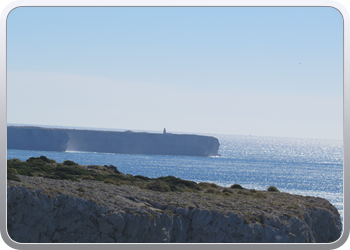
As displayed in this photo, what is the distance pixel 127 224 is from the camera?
19266 mm

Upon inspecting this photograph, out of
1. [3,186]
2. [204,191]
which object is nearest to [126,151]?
[204,191]

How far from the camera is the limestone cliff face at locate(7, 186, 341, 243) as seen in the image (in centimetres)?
1838

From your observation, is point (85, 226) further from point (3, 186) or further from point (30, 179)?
point (3, 186)

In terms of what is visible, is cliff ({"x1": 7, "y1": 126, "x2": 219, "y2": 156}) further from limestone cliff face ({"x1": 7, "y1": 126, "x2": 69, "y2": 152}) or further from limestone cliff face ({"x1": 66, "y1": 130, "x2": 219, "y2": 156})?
limestone cliff face ({"x1": 7, "y1": 126, "x2": 69, "y2": 152})

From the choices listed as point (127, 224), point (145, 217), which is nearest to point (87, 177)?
point (127, 224)

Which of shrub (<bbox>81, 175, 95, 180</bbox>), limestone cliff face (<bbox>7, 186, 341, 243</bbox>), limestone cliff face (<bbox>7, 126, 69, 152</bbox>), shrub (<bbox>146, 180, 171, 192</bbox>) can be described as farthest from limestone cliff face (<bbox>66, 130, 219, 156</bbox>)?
limestone cliff face (<bbox>7, 186, 341, 243</bbox>)

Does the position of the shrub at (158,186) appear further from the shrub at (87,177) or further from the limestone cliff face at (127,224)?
the limestone cliff face at (127,224)

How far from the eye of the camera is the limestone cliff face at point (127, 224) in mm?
18375

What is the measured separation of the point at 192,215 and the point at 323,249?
34.8 feet

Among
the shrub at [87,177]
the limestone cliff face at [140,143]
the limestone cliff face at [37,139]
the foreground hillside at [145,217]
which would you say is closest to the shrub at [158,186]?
the foreground hillside at [145,217]

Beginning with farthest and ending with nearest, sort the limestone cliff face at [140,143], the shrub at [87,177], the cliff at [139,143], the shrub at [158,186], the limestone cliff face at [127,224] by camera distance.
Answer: the limestone cliff face at [140,143], the cliff at [139,143], the shrub at [87,177], the shrub at [158,186], the limestone cliff face at [127,224]

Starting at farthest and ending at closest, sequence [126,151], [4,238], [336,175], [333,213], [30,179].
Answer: [126,151]
[336,175]
[333,213]
[30,179]
[4,238]
